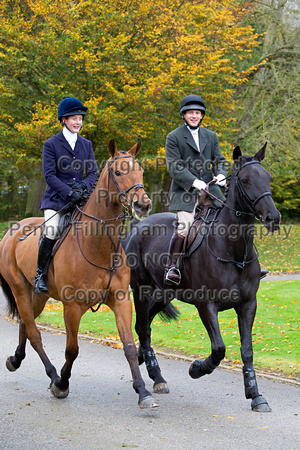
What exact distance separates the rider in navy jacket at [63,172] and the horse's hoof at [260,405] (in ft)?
8.95

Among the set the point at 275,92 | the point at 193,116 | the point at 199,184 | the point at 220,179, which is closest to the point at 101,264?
the point at 199,184

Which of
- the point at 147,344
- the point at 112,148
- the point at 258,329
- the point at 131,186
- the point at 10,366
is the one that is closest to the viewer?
the point at 131,186

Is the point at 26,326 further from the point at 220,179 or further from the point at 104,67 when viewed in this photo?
the point at 104,67

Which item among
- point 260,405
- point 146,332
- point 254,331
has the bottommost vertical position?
point 254,331

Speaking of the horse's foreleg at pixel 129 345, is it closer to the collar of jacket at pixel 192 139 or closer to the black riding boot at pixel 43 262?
the black riding boot at pixel 43 262

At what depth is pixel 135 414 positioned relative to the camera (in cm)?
587

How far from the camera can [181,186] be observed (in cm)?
748

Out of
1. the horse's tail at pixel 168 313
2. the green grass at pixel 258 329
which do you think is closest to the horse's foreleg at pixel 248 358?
the green grass at pixel 258 329

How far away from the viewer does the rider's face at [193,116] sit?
24.1 ft

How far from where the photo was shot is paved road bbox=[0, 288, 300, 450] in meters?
5.00

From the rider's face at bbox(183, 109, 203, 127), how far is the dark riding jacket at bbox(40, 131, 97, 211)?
1.33 m

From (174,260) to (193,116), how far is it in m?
1.87

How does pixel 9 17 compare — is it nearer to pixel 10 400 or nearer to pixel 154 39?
pixel 154 39

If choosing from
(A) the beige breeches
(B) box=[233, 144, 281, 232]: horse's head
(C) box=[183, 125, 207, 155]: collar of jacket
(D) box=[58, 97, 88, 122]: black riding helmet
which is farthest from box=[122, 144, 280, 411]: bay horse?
(D) box=[58, 97, 88, 122]: black riding helmet
